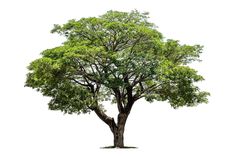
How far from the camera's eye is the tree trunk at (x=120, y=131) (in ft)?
97.4

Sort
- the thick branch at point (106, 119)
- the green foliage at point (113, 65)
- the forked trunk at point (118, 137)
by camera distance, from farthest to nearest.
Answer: the thick branch at point (106, 119)
the forked trunk at point (118, 137)
the green foliage at point (113, 65)

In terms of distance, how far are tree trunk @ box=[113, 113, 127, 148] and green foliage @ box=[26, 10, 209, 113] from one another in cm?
86

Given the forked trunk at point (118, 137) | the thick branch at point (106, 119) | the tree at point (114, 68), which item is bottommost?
the forked trunk at point (118, 137)

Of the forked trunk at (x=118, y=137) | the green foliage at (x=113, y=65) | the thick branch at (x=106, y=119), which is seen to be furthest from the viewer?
the thick branch at (x=106, y=119)

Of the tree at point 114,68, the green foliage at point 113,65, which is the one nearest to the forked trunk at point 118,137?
the tree at point 114,68

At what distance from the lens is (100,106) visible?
30781 mm

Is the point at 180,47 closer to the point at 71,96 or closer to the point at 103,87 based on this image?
the point at 103,87

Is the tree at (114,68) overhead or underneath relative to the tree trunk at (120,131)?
overhead

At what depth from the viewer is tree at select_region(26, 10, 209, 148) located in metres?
27.9

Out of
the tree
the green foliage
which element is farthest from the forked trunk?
the green foliage

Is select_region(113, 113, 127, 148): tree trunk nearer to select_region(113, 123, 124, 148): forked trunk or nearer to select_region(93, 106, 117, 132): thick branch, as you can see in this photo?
select_region(113, 123, 124, 148): forked trunk

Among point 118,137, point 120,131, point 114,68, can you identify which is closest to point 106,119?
point 120,131

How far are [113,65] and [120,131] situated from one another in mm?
4107

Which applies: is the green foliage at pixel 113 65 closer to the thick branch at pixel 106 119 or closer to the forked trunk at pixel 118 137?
the thick branch at pixel 106 119
